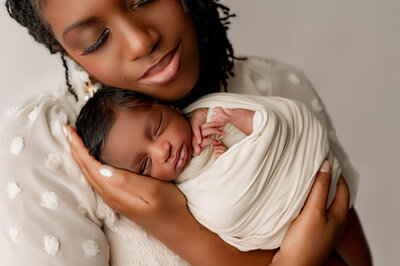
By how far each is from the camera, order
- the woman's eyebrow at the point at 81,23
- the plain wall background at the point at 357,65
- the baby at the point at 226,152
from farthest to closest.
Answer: the plain wall background at the point at 357,65 → the baby at the point at 226,152 → the woman's eyebrow at the point at 81,23

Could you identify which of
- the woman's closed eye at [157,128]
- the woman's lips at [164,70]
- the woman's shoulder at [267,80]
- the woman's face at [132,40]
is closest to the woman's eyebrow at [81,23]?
the woman's face at [132,40]

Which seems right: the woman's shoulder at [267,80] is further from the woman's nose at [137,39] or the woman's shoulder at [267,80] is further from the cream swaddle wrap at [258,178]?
the woman's nose at [137,39]

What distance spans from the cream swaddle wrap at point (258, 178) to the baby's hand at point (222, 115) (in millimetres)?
49

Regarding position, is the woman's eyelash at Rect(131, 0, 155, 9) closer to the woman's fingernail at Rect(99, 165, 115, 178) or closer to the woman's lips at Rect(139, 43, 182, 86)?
the woman's lips at Rect(139, 43, 182, 86)

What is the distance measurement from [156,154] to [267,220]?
0.93ft

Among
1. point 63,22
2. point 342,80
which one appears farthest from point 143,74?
point 342,80

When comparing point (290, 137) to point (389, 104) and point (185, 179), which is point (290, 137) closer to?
point (185, 179)

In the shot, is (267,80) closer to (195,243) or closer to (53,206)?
(195,243)

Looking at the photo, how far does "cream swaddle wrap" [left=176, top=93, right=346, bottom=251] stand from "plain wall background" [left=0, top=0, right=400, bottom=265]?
39.6 inches

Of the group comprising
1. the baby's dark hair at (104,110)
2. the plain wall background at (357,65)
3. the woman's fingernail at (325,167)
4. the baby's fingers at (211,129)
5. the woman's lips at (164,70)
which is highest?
the woman's lips at (164,70)

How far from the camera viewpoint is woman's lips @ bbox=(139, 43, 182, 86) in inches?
42.3

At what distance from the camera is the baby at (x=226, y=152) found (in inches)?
42.2

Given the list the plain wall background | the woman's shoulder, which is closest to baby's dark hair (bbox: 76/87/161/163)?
the woman's shoulder

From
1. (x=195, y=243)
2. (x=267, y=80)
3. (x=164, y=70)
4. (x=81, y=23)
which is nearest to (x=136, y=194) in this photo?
(x=195, y=243)
